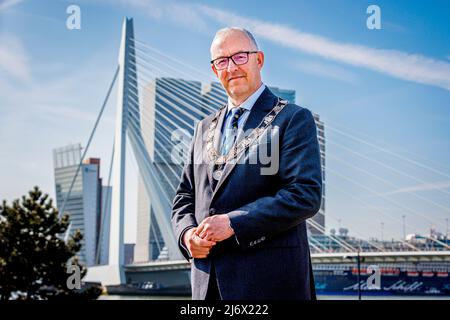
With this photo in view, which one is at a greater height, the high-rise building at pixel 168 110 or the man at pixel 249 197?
the high-rise building at pixel 168 110

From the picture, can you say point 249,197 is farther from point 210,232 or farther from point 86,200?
point 86,200

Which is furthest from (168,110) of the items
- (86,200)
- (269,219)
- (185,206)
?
(86,200)

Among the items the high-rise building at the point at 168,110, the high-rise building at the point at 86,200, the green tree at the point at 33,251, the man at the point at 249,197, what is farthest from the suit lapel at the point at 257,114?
the high-rise building at the point at 86,200

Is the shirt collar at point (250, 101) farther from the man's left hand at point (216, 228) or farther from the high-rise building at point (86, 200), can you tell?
the high-rise building at point (86, 200)

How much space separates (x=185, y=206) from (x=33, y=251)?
1324 centimetres

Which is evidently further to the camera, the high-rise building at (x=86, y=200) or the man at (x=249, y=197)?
the high-rise building at (x=86, y=200)

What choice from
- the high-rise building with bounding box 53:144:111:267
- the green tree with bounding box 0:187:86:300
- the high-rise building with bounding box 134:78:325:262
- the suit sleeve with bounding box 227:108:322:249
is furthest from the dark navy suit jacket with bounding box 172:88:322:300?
the high-rise building with bounding box 53:144:111:267

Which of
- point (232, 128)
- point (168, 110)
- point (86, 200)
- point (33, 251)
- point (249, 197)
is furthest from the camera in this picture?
point (86, 200)

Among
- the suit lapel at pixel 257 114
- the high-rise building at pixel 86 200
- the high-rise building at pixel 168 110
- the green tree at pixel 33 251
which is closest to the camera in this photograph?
the suit lapel at pixel 257 114

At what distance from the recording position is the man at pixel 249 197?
1427mm

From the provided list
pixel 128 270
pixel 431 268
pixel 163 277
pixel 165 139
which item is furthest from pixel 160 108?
pixel 431 268

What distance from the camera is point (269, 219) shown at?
142 centimetres

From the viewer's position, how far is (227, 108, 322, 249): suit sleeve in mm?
1416
